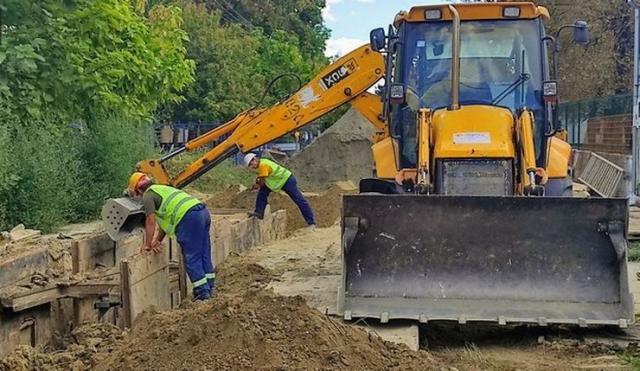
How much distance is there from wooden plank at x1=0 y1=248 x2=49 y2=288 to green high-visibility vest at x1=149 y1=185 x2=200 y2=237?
1.12 metres

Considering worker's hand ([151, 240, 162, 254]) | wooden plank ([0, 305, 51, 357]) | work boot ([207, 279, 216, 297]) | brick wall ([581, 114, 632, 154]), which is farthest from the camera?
brick wall ([581, 114, 632, 154])

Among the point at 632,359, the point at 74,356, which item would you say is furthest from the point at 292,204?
the point at 632,359

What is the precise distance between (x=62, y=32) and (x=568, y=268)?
877 centimetres

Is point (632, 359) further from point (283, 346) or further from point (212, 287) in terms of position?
point (212, 287)

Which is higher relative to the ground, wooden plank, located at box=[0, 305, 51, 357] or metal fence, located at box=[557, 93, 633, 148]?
metal fence, located at box=[557, 93, 633, 148]

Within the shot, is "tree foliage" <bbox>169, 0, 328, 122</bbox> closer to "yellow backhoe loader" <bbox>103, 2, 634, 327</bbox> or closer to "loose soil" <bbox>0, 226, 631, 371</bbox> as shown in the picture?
"yellow backhoe loader" <bbox>103, 2, 634, 327</bbox>

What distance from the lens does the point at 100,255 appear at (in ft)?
28.6

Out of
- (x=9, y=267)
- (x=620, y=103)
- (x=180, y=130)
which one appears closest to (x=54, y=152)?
(x=9, y=267)

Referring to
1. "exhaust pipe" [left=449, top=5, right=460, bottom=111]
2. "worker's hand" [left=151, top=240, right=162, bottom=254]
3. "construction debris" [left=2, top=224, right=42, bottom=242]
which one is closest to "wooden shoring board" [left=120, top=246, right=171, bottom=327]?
"worker's hand" [left=151, top=240, right=162, bottom=254]

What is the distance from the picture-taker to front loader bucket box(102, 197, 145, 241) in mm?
8141

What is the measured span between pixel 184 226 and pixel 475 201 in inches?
106

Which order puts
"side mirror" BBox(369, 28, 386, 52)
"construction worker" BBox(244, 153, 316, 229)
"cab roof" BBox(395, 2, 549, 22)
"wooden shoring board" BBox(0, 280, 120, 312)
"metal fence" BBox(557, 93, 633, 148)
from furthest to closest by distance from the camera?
"metal fence" BBox(557, 93, 633, 148) < "construction worker" BBox(244, 153, 316, 229) < "side mirror" BBox(369, 28, 386, 52) < "cab roof" BBox(395, 2, 549, 22) < "wooden shoring board" BBox(0, 280, 120, 312)

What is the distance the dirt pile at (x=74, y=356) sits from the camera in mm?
5934

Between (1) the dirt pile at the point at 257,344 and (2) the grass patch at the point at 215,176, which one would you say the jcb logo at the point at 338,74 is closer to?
(1) the dirt pile at the point at 257,344
